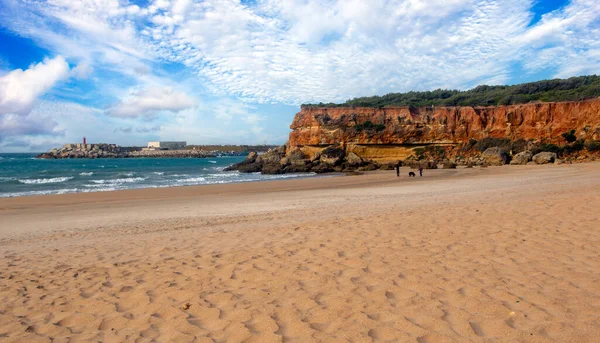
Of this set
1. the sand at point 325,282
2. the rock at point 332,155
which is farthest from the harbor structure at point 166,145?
the sand at point 325,282

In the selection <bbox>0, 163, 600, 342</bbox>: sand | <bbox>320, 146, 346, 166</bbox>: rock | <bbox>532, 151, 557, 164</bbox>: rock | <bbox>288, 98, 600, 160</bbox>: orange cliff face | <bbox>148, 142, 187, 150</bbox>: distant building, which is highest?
<bbox>148, 142, 187, 150</bbox>: distant building

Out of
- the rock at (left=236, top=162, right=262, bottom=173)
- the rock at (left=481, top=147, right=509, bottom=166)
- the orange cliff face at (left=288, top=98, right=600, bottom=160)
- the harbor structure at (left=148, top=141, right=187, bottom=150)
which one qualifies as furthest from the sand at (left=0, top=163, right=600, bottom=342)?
the harbor structure at (left=148, top=141, right=187, bottom=150)

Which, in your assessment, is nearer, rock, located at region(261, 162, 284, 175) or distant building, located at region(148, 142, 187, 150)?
rock, located at region(261, 162, 284, 175)

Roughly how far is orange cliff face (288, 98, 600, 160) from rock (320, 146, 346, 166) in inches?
75.6

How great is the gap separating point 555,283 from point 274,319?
3.30 metres

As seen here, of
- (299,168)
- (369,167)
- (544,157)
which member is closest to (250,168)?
(299,168)

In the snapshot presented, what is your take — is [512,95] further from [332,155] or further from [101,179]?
[101,179]

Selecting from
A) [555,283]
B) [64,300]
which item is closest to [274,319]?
[64,300]

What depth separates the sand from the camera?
136 inches

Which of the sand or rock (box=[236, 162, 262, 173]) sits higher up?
the sand

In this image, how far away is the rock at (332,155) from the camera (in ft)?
152

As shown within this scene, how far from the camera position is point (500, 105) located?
47.0 m

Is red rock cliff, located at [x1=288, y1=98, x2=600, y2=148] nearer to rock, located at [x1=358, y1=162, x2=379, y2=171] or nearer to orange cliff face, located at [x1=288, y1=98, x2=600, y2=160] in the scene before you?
orange cliff face, located at [x1=288, y1=98, x2=600, y2=160]

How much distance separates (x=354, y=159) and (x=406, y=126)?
345 inches
